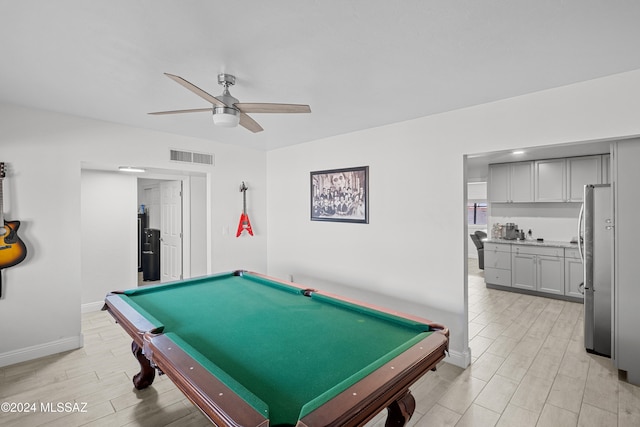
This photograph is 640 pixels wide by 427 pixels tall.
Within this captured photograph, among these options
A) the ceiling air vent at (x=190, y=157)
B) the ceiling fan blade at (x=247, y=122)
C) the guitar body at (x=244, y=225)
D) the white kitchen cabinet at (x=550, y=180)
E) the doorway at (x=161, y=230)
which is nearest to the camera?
the ceiling fan blade at (x=247, y=122)

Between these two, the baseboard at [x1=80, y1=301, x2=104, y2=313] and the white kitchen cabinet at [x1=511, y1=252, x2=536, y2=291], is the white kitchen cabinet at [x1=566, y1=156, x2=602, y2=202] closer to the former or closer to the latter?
the white kitchen cabinet at [x1=511, y1=252, x2=536, y2=291]

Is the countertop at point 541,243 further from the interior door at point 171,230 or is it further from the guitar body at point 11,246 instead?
the guitar body at point 11,246

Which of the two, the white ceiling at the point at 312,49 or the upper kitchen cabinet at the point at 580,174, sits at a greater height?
Result: the white ceiling at the point at 312,49

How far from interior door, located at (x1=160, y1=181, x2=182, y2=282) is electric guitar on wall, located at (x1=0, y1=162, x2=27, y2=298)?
2304 mm

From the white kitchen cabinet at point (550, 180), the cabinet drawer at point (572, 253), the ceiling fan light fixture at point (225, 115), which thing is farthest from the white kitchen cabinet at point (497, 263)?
the ceiling fan light fixture at point (225, 115)

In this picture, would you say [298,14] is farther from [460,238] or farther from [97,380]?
[97,380]

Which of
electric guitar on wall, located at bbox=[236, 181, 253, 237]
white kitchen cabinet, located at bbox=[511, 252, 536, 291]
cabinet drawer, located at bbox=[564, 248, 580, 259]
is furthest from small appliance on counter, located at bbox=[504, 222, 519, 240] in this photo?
electric guitar on wall, located at bbox=[236, 181, 253, 237]

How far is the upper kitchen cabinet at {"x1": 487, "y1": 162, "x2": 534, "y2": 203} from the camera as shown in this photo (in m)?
5.16

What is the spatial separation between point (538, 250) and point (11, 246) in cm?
667

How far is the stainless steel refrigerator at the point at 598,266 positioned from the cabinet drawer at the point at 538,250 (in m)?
1.87

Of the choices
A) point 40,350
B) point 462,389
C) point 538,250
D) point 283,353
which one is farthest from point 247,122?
point 538,250

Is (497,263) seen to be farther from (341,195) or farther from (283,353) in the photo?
(283,353)

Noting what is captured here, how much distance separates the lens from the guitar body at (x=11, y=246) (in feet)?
8.80

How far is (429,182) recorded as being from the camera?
3.04 meters
